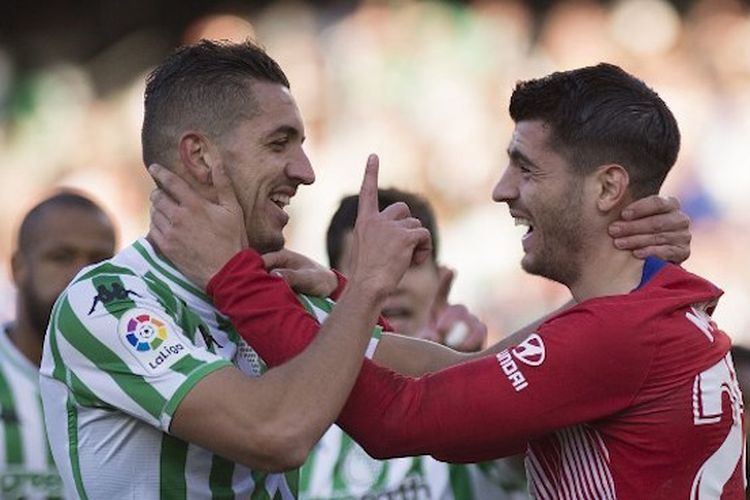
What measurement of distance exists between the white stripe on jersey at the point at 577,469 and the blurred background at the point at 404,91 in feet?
28.3

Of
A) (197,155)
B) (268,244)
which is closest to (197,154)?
(197,155)

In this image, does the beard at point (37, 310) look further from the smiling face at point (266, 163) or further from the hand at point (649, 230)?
the hand at point (649, 230)

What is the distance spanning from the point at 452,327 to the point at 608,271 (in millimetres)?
1606

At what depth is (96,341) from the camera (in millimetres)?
3252

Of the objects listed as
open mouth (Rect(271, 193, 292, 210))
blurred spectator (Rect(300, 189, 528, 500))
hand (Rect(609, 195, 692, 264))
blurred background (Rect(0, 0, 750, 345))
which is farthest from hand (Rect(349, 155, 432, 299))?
blurred background (Rect(0, 0, 750, 345))

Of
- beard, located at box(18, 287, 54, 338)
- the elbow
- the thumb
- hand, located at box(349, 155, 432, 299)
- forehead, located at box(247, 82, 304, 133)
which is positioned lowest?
beard, located at box(18, 287, 54, 338)

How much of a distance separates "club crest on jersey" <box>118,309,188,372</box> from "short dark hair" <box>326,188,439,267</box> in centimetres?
226

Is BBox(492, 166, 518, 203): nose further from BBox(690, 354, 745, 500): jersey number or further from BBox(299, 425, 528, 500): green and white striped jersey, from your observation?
BBox(299, 425, 528, 500): green and white striped jersey

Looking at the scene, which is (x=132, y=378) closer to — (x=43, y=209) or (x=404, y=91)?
(x=43, y=209)

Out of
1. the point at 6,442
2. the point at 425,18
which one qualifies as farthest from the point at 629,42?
the point at 6,442

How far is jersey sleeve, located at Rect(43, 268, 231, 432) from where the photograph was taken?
10.5 ft

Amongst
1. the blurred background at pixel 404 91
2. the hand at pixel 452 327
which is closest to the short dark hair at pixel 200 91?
the hand at pixel 452 327

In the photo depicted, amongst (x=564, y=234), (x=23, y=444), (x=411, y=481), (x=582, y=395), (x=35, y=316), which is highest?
(x=564, y=234)

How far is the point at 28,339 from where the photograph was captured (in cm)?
566
